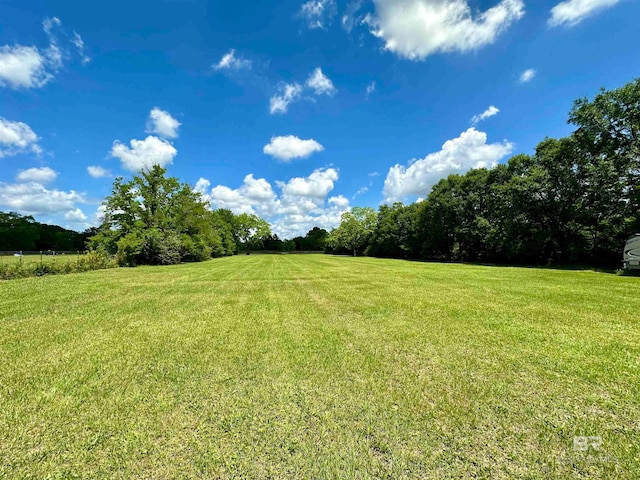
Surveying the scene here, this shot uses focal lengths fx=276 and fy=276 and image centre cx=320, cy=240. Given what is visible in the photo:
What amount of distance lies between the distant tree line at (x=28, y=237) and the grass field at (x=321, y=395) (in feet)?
237

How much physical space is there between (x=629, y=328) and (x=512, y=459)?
571cm

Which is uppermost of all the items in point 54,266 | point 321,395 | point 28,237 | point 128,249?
point 28,237

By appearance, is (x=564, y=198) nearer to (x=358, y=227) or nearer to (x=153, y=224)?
(x=153, y=224)

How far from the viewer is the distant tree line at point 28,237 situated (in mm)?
64125

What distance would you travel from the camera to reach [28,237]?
6725 centimetres

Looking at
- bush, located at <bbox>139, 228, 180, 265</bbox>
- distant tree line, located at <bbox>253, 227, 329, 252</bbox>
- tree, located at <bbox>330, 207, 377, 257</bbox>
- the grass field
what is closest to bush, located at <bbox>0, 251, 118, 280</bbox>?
bush, located at <bbox>139, 228, 180, 265</bbox>

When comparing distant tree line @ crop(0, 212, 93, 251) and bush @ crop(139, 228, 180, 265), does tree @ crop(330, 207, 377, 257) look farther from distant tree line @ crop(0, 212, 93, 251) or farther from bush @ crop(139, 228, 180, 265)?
distant tree line @ crop(0, 212, 93, 251)

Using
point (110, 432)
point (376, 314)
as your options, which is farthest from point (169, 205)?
point (110, 432)

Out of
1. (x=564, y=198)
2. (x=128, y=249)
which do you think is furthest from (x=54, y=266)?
(x=564, y=198)

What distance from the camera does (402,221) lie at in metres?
49.1

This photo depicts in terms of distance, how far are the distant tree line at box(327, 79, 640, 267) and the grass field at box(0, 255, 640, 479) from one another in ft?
61.1

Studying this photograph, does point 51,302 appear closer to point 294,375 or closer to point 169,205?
point 294,375

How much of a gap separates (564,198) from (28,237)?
102 m

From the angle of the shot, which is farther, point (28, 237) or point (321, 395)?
point (28, 237)
